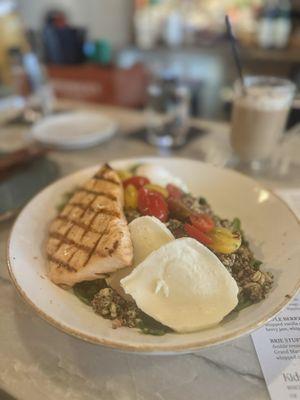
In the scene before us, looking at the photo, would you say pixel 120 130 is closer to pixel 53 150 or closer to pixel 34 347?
pixel 53 150

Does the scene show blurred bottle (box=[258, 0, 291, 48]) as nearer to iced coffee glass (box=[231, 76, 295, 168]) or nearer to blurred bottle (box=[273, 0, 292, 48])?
blurred bottle (box=[273, 0, 292, 48])

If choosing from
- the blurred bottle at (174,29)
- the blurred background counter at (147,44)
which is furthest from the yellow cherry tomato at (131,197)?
the blurred bottle at (174,29)

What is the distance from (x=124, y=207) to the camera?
1.00m

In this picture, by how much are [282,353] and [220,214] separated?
447 mm

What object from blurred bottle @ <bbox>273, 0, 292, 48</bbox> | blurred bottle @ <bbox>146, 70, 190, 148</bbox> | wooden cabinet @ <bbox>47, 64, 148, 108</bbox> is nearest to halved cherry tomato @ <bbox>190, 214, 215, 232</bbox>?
blurred bottle @ <bbox>146, 70, 190, 148</bbox>

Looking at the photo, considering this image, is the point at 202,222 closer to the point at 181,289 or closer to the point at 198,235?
the point at 198,235

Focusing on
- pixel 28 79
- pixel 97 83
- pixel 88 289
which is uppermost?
pixel 28 79

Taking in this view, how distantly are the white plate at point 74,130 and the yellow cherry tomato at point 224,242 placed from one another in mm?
929

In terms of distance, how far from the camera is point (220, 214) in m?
1.10

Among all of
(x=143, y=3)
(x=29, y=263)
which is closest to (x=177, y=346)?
(x=29, y=263)

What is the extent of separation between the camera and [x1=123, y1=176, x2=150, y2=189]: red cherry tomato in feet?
3.45

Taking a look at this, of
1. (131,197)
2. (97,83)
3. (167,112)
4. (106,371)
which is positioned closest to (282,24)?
(97,83)

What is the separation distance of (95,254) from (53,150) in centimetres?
92

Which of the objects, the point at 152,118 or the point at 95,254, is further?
the point at 152,118
